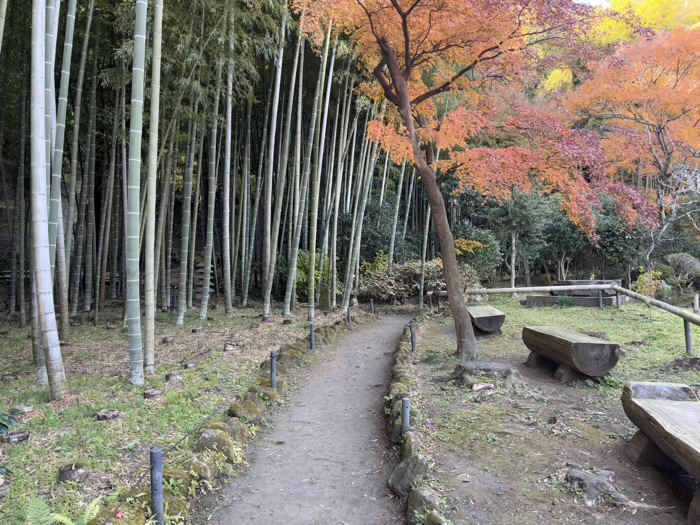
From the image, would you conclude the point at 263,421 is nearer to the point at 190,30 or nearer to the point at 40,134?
the point at 40,134

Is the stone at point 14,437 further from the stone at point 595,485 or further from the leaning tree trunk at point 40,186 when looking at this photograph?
the stone at point 595,485

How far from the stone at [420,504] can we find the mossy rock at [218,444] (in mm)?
1134

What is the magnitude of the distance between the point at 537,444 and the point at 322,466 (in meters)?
1.30

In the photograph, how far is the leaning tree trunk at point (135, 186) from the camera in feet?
11.0

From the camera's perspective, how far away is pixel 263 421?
3408mm

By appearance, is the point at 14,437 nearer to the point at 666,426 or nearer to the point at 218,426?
the point at 218,426

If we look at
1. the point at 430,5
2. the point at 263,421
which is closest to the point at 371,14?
the point at 430,5

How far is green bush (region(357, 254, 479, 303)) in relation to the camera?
33.5 feet

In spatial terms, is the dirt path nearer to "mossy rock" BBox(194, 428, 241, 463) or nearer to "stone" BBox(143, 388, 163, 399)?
"mossy rock" BBox(194, 428, 241, 463)

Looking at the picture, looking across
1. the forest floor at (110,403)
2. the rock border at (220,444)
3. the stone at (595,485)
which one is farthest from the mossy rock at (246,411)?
the stone at (595,485)

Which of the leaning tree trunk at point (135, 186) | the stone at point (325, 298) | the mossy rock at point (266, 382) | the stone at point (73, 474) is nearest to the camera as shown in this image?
the stone at point (73, 474)

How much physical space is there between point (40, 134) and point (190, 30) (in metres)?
2.89

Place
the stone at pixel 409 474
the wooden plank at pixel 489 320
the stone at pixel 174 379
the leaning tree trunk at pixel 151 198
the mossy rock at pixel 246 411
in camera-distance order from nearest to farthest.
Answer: the stone at pixel 409 474 < the mossy rock at pixel 246 411 < the leaning tree trunk at pixel 151 198 < the stone at pixel 174 379 < the wooden plank at pixel 489 320

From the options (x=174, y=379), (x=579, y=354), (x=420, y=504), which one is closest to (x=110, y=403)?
(x=174, y=379)
